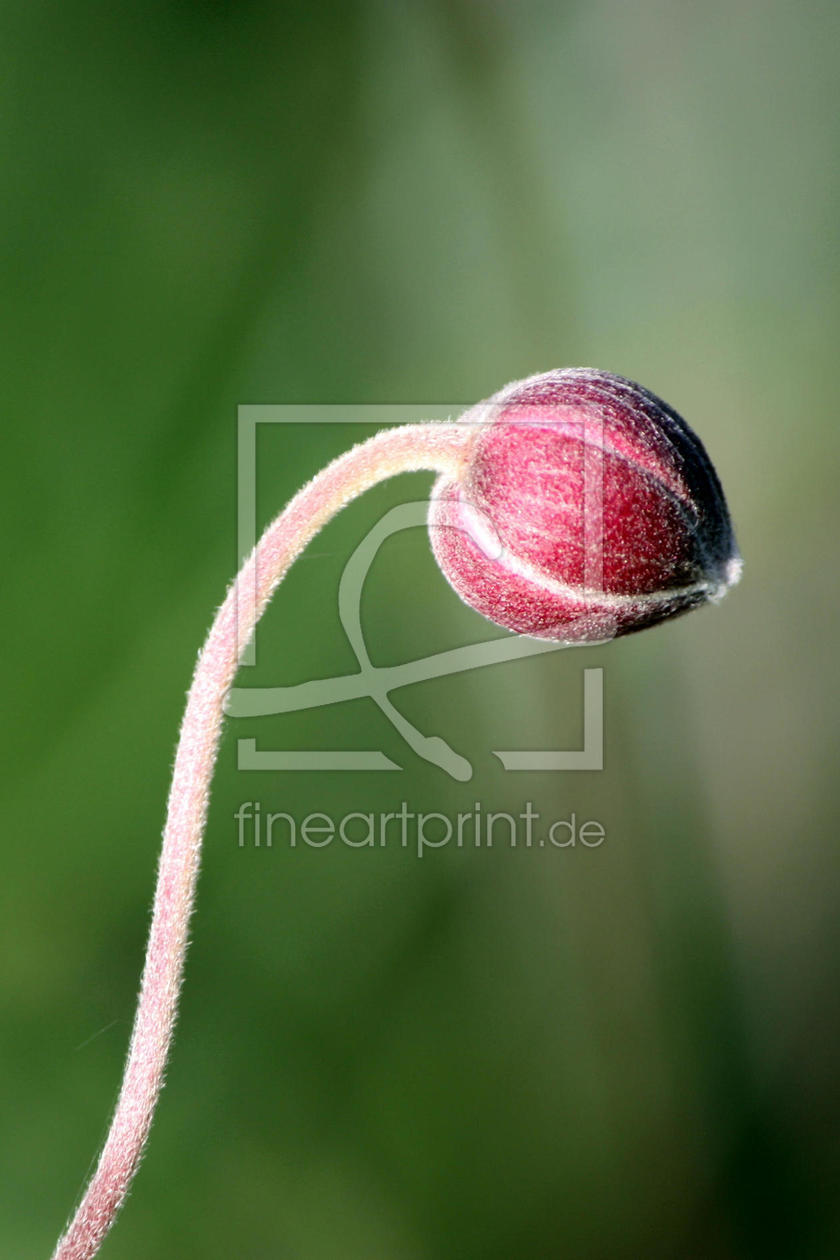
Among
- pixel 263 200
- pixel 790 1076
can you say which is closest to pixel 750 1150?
pixel 790 1076

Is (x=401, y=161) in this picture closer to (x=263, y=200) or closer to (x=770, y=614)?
(x=263, y=200)

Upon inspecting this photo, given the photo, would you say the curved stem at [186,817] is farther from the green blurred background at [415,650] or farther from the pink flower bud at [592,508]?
the green blurred background at [415,650]

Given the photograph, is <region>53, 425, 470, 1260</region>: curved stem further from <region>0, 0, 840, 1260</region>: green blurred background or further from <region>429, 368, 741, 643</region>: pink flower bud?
<region>0, 0, 840, 1260</region>: green blurred background

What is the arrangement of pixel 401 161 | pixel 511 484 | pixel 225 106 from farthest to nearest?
pixel 401 161, pixel 225 106, pixel 511 484

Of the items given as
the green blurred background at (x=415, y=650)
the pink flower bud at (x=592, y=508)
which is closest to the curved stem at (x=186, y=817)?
the pink flower bud at (x=592, y=508)

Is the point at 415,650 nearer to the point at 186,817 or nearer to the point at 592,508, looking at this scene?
the point at 592,508

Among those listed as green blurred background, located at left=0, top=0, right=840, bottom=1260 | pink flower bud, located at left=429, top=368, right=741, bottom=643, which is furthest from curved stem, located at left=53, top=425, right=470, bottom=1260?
green blurred background, located at left=0, top=0, right=840, bottom=1260
